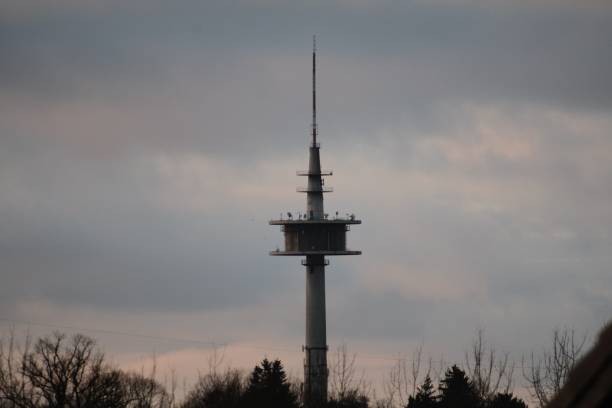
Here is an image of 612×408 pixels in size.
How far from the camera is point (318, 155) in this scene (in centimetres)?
14150

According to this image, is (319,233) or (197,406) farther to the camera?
(319,233)

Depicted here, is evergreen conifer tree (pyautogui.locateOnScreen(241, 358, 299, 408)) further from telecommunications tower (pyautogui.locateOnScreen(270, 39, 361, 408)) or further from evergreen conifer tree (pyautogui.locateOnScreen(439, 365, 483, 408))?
telecommunications tower (pyautogui.locateOnScreen(270, 39, 361, 408))

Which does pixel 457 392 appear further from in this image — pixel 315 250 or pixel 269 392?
pixel 315 250

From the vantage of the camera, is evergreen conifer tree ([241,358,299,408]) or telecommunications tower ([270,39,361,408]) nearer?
evergreen conifer tree ([241,358,299,408])

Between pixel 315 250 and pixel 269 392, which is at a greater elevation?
pixel 315 250

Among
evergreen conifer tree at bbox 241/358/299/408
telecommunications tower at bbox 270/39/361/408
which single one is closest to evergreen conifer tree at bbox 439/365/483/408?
evergreen conifer tree at bbox 241/358/299/408

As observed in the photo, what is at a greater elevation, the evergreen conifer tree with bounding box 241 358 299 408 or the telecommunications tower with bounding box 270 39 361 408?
the telecommunications tower with bounding box 270 39 361 408

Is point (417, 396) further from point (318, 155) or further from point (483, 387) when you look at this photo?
point (318, 155)

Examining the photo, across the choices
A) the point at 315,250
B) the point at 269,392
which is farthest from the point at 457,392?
the point at 315,250

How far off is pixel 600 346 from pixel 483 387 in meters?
81.6

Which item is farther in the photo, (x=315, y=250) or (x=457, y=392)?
(x=315, y=250)

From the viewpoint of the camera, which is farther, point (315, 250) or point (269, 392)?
point (315, 250)

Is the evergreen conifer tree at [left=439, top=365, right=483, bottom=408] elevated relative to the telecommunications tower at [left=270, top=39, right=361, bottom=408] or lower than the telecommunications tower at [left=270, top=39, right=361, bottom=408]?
lower

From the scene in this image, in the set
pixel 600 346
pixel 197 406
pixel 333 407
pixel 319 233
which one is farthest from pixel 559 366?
pixel 600 346
